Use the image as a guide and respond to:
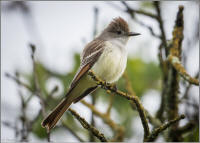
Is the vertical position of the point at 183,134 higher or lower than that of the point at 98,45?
lower

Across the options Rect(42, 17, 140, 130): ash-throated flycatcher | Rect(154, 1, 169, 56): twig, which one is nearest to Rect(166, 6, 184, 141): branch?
Rect(154, 1, 169, 56): twig

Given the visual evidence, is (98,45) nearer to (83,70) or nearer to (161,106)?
(83,70)

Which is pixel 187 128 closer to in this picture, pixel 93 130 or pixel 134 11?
pixel 93 130

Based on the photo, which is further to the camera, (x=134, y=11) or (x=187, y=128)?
(x=134, y=11)

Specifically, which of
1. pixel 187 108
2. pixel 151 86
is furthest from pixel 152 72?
pixel 187 108

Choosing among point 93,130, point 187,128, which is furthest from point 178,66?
point 93,130

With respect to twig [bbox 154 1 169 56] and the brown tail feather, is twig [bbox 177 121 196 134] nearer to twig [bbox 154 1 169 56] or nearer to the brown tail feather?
twig [bbox 154 1 169 56]
